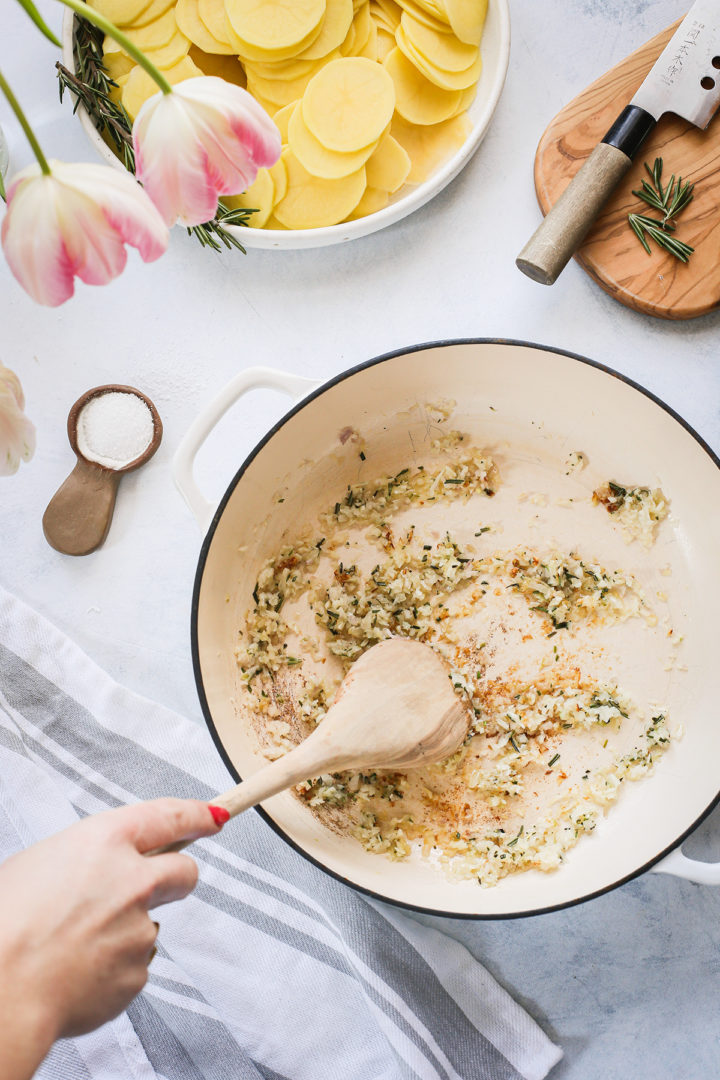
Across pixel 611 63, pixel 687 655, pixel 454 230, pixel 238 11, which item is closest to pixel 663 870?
pixel 687 655

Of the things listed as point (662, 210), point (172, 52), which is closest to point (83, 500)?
point (172, 52)

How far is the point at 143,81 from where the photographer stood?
1.19 m

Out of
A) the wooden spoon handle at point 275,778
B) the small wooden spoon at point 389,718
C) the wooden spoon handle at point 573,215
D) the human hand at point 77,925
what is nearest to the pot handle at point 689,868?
the small wooden spoon at point 389,718

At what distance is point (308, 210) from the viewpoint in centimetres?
123

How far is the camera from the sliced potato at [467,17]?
117 centimetres

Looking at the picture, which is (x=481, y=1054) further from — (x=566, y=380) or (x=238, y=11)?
(x=238, y=11)

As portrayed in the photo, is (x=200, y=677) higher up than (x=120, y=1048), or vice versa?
(x=200, y=677)

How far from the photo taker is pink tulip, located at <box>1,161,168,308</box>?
612 millimetres

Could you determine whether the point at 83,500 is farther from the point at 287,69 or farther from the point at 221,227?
the point at 287,69

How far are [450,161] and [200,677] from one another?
82 cm

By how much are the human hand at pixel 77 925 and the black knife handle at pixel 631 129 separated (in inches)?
43.4

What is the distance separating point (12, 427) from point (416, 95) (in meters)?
0.83

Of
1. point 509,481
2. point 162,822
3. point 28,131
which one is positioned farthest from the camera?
point 509,481

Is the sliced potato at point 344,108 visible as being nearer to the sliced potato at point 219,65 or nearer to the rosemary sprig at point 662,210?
the sliced potato at point 219,65
